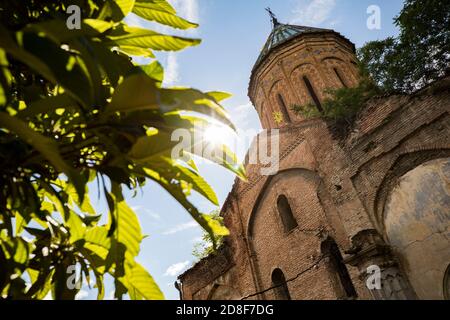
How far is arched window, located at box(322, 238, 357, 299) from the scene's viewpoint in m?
7.55

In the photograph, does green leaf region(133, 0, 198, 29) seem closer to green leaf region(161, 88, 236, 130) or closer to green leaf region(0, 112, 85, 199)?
green leaf region(161, 88, 236, 130)

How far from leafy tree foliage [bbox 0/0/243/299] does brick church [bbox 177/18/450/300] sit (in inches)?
114

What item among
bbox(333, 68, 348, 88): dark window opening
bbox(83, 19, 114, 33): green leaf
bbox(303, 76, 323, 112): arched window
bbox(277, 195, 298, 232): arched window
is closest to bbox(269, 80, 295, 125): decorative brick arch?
bbox(303, 76, 323, 112): arched window

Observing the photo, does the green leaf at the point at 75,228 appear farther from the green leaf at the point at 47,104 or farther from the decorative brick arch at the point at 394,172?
the decorative brick arch at the point at 394,172

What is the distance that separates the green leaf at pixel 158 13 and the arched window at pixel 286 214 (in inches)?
338

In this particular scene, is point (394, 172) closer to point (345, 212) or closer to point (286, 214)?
point (345, 212)

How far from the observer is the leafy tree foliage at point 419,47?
25.0 feet

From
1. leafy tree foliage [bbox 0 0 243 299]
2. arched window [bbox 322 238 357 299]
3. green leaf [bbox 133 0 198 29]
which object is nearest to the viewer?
leafy tree foliage [bbox 0 0 243 299]

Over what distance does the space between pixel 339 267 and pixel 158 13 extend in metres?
7.99

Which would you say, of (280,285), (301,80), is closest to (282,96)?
(301,80)

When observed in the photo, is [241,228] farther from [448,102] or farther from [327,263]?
[448,102]

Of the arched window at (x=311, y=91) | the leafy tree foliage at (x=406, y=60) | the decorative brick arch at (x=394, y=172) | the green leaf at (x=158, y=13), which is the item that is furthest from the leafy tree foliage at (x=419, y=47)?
the green leaf at (x=158, y=13)

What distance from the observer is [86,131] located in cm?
73
